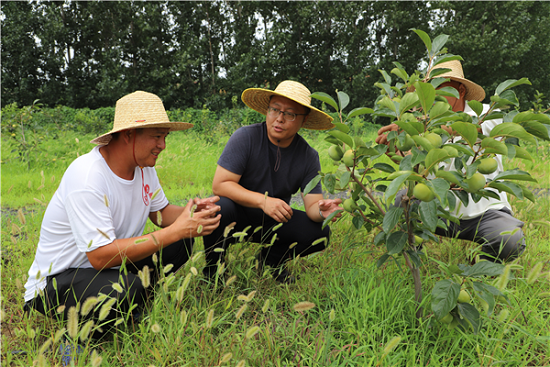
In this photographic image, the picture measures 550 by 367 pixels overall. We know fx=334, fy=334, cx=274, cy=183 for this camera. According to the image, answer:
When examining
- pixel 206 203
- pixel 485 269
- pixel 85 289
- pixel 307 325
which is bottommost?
pixel 307 325

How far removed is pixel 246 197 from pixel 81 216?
0.99 meters

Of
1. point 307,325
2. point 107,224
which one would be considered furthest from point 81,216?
point 307,325

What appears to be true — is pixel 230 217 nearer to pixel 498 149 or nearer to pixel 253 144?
pixel 253 144

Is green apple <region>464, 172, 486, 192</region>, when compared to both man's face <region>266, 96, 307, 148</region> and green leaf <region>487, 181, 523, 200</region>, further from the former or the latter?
man's face <region>266, 96, 307, 148</region>

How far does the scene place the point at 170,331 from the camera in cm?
144

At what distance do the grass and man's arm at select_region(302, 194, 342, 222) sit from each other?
308mm

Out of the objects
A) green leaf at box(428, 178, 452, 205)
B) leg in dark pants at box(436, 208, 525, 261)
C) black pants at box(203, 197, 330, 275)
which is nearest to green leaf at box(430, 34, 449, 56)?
green leaf at box(428, 178, 452, 205)

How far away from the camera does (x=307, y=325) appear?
5.78 ft

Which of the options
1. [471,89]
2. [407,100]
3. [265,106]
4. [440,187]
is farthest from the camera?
[265,106]

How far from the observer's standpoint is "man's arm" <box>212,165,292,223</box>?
2.15m

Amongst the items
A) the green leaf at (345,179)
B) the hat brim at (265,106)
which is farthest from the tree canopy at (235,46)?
the green leaf at (345,179)

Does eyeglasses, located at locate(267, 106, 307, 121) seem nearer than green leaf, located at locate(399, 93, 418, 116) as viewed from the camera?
No

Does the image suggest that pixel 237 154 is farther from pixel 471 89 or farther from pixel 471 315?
pixel 471 89

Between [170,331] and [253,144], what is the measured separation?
1.44 m
